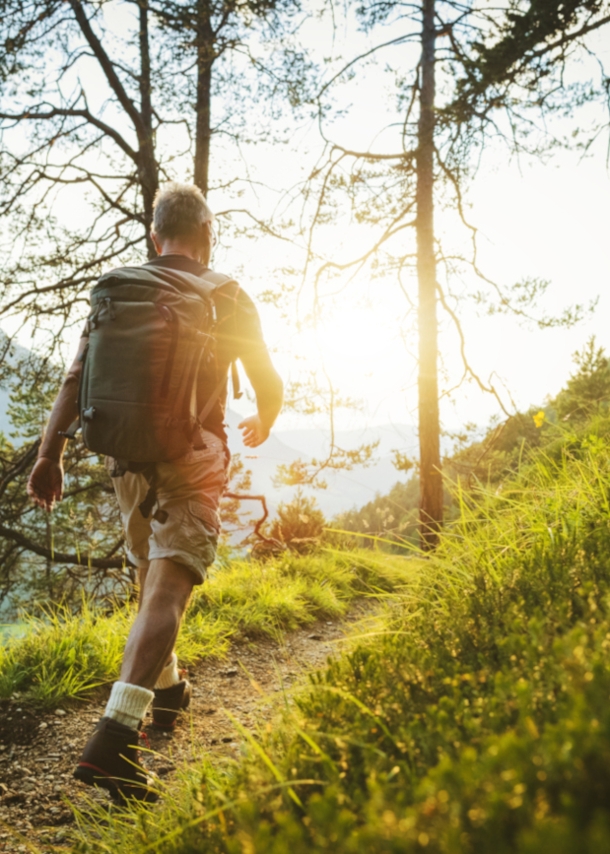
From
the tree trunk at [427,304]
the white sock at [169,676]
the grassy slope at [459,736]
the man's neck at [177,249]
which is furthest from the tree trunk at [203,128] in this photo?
the grassy slope at [459,736]

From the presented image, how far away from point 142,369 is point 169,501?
58cm

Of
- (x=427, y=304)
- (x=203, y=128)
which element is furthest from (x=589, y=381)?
(x=203, y=128)

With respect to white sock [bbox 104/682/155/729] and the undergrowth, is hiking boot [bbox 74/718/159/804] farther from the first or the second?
the undergrowth

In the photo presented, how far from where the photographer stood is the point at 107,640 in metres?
3.29

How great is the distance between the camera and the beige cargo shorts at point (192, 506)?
214 centimetres

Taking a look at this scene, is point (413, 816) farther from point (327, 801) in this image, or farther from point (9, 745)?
point (9, 745)

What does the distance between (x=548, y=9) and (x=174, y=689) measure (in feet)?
19.8

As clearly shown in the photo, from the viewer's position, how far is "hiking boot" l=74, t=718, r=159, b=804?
169 cm

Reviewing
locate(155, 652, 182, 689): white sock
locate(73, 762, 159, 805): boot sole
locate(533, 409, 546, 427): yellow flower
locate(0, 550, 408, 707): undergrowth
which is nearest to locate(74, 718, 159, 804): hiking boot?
locate(73, 762, 159, 805): boot sole

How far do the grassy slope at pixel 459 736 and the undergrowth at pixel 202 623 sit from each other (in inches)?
16.1

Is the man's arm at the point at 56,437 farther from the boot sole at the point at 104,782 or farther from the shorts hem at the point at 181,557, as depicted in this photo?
the boot sole at the point at 104,782

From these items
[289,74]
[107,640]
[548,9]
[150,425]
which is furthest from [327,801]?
[289,74]

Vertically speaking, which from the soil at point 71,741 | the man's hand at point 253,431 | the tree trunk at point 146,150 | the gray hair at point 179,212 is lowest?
the soil at point 71,741

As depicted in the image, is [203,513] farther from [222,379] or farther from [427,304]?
[427,304]
